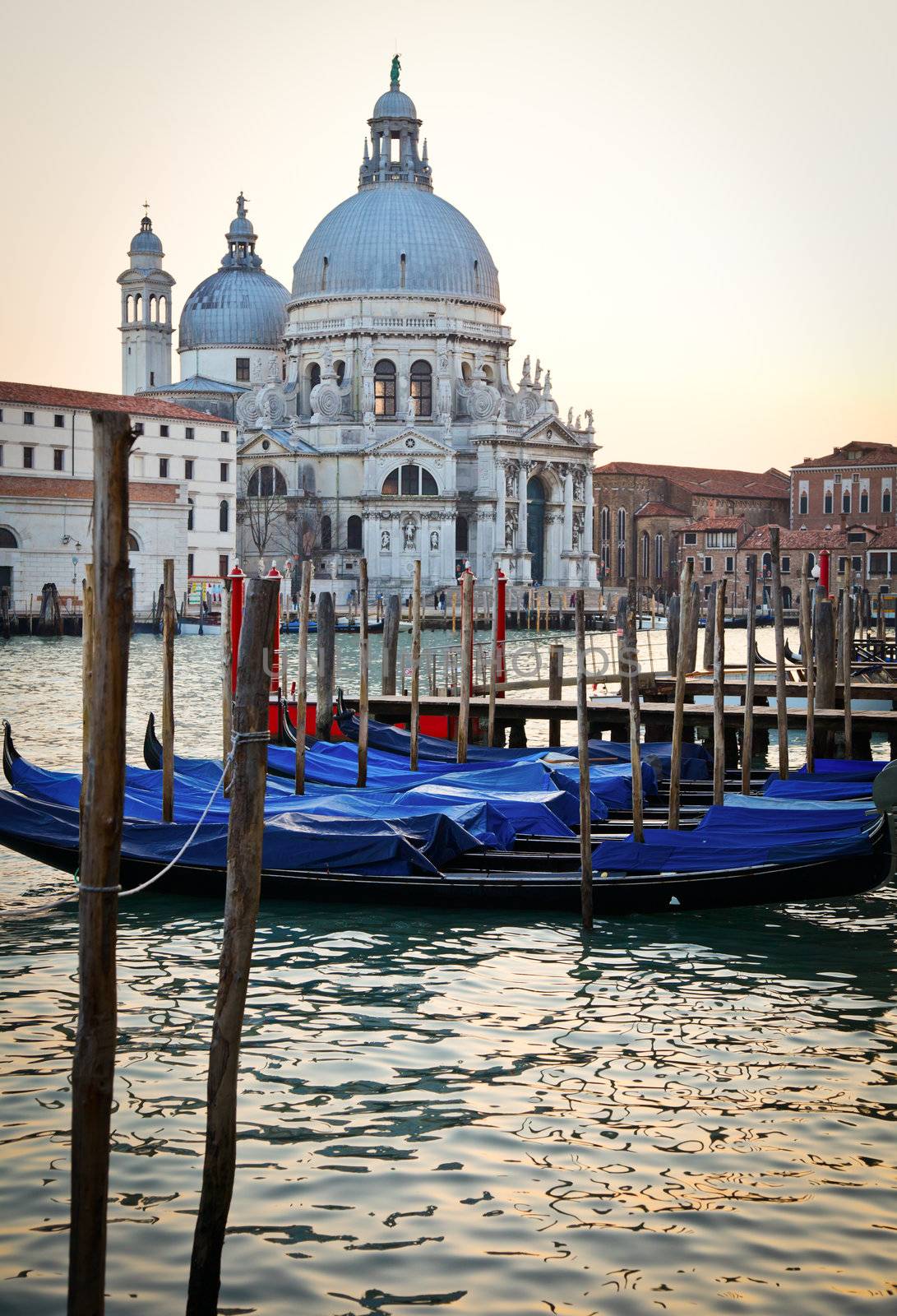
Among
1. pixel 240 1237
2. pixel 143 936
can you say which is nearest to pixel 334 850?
pixel 143 936

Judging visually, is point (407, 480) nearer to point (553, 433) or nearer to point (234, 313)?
point (553, 433)

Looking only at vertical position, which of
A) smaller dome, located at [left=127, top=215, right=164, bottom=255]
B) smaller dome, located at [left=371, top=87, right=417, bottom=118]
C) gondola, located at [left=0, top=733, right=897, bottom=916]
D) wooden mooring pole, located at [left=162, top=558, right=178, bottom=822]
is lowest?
gondola, located at [left=0, top=733, right=897, bottom=916]

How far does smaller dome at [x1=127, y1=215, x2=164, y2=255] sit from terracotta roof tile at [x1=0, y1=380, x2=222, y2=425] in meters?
21.2

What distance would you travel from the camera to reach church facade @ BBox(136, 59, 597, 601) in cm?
5641

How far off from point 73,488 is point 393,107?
26.7 m

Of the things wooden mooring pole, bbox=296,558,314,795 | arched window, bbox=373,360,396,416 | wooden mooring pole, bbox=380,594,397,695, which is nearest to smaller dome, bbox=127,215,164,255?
arched window, bbox=373,360,396,416

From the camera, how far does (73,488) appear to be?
43938mm

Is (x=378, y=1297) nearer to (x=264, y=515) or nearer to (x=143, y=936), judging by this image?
(x=143, y=936)

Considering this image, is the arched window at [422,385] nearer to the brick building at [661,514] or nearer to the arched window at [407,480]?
the arched window at [407,480]

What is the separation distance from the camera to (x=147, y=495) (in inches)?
1788

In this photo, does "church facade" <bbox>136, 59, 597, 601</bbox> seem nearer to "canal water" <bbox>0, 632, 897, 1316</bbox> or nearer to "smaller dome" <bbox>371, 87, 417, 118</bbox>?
"smaller dome" <bbox>371, 87, 417, 118</bbox>

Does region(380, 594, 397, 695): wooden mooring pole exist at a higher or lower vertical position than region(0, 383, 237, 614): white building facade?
lower

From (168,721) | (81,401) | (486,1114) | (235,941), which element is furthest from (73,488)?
(235,941)

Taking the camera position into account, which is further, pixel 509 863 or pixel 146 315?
pixel 146 315
